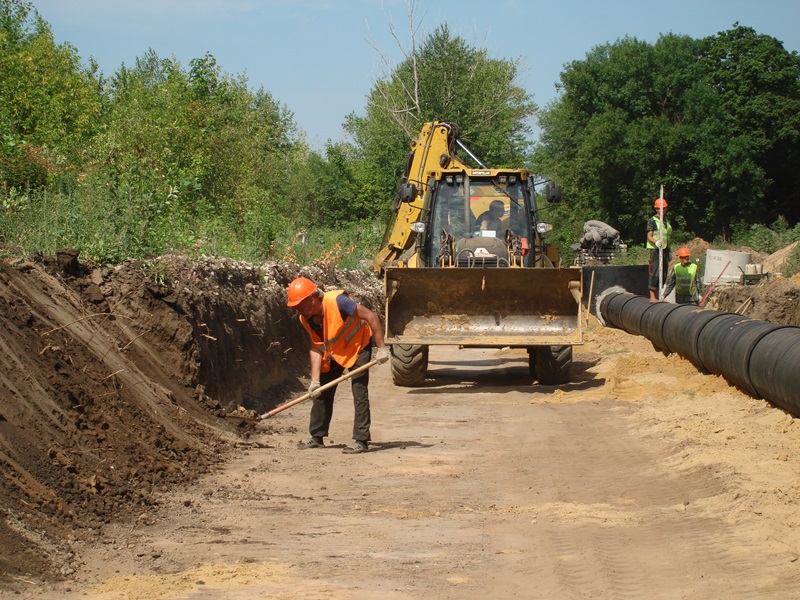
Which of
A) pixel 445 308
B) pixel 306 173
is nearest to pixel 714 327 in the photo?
pixel 445 308

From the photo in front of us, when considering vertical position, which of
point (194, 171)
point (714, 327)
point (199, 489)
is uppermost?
point (194, 171)

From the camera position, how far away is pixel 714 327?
1276cm

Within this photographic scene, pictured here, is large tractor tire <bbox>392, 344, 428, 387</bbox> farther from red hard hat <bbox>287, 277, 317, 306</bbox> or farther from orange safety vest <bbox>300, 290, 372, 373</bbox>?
red hard hat <bbox>287, 277, 317, 306</bbox>

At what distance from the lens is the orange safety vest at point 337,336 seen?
9.43m

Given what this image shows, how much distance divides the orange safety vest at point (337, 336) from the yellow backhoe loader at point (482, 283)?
3.59 metres

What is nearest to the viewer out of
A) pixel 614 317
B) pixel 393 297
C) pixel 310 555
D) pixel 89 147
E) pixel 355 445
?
pixel 310 555

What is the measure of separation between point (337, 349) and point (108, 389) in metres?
2.26

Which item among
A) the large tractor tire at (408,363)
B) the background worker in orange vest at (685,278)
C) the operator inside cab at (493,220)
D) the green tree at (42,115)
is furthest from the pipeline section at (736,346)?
the green tree at (42,115)

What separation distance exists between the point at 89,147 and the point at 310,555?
1405 centimetres

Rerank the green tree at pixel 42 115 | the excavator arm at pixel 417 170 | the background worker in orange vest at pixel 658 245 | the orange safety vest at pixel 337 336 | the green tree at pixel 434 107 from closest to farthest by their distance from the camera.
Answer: the orange safety vest at pixel 337 336 → the green tree at pixel 42 115 → the excavator arm at pixel 417 170 → the background worker in orange vest at pixel 658 245 → the green tree at pixel 434 107

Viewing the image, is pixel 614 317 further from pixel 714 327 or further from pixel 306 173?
pixel 306 173

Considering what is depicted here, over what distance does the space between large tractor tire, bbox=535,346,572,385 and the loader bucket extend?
11.8 inches

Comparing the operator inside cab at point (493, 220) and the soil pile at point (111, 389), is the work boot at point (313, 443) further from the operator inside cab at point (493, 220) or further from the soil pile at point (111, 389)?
the operator inside cab at point (493, 220)

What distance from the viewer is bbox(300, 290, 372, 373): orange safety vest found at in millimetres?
9430
